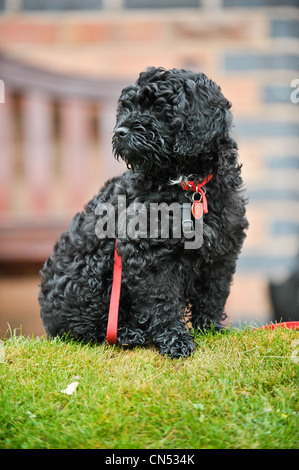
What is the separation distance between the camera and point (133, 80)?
532 centimetres

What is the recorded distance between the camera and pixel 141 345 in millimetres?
2627

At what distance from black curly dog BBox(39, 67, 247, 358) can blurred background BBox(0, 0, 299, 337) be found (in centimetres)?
241

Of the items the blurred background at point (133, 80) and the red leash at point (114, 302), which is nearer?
the red leash at point (114, 302)

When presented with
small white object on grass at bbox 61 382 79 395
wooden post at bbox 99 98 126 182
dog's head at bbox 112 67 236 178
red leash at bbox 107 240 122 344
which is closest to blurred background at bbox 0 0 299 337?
wooden post at bbox 99 98 126 182

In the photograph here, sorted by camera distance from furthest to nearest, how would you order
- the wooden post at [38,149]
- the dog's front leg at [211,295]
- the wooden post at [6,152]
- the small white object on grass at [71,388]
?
the wooden post at [6,152], the wooden post at [38,149], the dog's front leg at [211,295], the small white object on grass at [71,388]

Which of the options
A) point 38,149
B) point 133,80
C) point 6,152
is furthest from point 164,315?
point 133,80

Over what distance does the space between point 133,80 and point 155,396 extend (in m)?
4.04

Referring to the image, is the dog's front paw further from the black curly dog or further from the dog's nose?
the dog's nose

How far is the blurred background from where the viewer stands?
511 centimetres

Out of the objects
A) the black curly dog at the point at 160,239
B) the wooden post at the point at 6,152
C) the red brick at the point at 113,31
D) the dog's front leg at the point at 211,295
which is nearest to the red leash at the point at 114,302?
the black curly dog at the point at 160,239

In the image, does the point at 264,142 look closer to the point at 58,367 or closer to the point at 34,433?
the point at 58,367

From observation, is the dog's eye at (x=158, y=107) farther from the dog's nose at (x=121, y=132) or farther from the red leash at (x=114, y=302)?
the red leash at (x=114, y=302)

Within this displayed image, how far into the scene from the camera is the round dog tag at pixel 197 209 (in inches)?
90.8

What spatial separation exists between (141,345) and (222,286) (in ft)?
1.82
